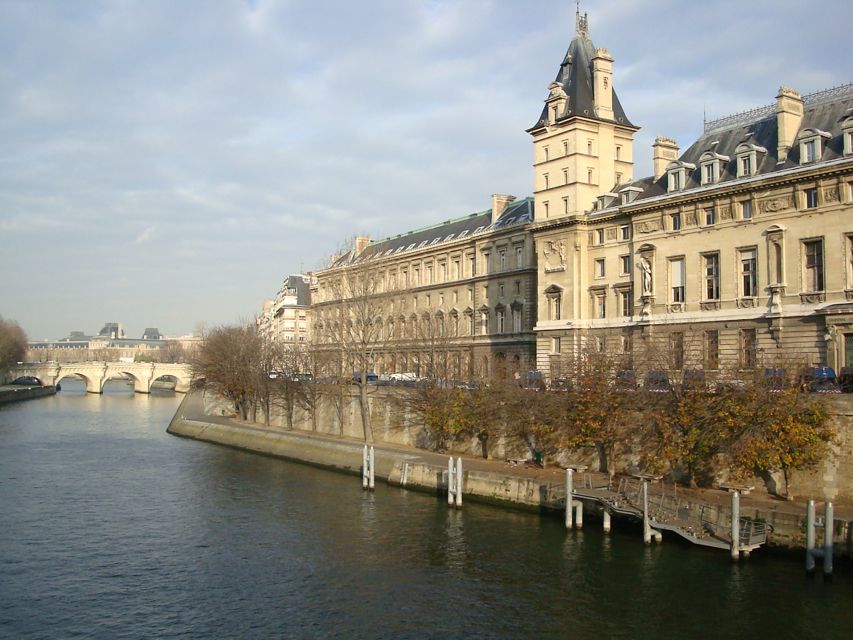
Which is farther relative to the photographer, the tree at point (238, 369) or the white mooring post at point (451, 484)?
the tree at point (238, 369)

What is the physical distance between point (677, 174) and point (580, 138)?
359 inches

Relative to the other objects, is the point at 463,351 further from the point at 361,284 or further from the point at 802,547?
the point at 802,547

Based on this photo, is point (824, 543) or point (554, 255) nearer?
point (824, 543)

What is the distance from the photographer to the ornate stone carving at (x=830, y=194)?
4141 cm

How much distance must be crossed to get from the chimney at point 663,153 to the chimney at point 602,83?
15.7 feet

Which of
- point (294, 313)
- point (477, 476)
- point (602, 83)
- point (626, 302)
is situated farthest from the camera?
point (294, 313)

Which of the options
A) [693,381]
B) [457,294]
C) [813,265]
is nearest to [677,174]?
[813,265]

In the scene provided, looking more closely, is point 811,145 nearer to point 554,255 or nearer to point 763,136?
point 763,136

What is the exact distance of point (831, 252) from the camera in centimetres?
4141

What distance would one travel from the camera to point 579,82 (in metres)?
59.3

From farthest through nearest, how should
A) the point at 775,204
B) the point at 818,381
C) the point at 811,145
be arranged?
the point at 775,204, the point at 811,145, the point at 818,381

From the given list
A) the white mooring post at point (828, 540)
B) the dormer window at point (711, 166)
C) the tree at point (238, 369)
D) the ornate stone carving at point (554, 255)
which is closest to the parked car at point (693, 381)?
the white mooring post at point (828, 540)

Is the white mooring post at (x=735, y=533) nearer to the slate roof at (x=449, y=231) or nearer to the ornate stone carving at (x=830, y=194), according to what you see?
the ornate stone carving at (x=830, y=194)

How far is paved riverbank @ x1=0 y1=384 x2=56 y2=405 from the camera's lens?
354ft
